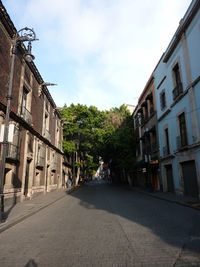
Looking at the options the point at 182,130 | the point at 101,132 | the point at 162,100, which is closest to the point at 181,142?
the point at 182,130

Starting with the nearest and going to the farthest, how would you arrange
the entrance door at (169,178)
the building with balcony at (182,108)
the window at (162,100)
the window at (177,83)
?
1. the building with balcony at (182,108)
2. the window at (177,83)
3. the entrance door at (169,178)
4. the window at (162,100)

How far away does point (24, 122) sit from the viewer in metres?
13.9

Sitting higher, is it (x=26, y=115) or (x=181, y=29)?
(x=181, y=29)

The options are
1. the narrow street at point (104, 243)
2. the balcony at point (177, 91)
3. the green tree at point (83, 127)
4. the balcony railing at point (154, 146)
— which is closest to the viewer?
the narrow street at point (104, 243)

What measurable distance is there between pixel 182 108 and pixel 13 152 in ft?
41.6

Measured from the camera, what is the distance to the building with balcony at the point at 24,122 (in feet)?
38.3

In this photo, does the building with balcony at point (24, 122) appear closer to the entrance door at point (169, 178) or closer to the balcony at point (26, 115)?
the balcony at point (26, 115)

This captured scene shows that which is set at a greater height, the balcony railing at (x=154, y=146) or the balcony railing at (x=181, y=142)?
the balcony railing at (x=154, y=146)

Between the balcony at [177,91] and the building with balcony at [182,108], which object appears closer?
the building with balcony at [182,108]

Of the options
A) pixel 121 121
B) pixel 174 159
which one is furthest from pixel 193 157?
pixel 121 121

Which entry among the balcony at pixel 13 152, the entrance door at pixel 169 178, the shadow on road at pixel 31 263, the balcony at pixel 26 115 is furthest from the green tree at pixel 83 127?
the shadow on road at pixel 31 263

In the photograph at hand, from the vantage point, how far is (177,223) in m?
6.68

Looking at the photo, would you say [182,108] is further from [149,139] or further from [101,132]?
[101,132]

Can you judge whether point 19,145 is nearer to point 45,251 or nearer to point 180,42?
point 45,251
